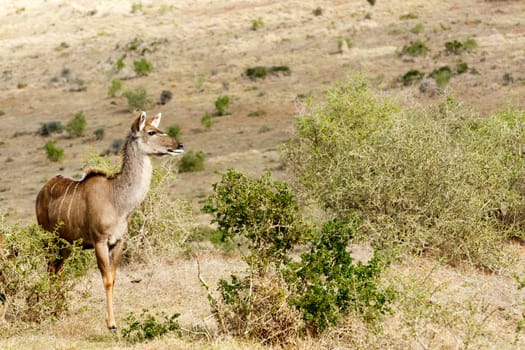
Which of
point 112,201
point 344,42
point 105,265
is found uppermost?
point 112,201

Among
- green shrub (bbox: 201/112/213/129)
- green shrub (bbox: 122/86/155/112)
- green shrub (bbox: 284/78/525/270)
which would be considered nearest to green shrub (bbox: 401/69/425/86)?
green shrub (bbox: 201/112/213/129)

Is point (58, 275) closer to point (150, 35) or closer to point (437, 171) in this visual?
point (437, 171)

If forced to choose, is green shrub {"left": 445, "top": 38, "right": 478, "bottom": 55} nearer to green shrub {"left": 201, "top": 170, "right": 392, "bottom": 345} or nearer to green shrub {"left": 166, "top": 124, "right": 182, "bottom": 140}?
green shrub {"left": 166, "top": 124, "right": 182, "bottom": 140}

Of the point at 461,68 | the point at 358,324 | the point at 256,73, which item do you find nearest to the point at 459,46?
the point at 461,68

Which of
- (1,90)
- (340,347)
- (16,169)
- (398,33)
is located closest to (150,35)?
(1,90)

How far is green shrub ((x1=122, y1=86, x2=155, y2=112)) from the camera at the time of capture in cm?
4009

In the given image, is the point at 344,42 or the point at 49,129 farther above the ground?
the point at 344,42

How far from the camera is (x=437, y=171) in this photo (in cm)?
1145

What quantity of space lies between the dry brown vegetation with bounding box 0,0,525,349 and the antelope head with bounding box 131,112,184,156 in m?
1.71

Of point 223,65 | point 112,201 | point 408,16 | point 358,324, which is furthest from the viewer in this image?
point 408,16

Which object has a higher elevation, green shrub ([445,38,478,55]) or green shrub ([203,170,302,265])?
green shrub ([203,170,302,265])

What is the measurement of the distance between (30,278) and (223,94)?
34.1 m

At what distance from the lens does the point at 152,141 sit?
29.0 feet

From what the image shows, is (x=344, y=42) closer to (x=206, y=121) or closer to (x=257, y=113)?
(x=257, y=113)
